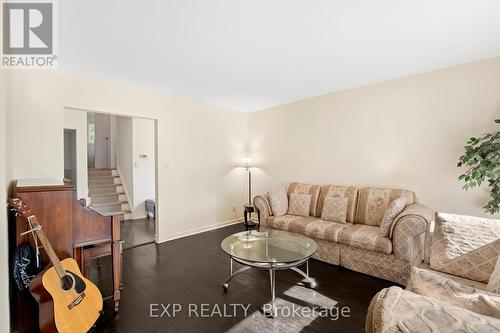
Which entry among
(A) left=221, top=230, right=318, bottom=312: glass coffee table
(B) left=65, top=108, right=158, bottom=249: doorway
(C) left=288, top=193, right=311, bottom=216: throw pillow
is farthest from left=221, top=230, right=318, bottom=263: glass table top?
(B) left=65, top=108, right=158, bottom=249: doorway

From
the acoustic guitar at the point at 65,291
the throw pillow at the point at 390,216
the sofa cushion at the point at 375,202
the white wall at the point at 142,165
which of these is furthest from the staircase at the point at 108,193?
the throw pillow at the point at 390,216

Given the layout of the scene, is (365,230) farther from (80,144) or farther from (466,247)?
(80,144)

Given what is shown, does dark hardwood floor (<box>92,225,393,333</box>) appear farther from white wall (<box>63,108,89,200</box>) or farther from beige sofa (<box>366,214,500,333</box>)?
white wall (<box>63,108,89,200</box>)

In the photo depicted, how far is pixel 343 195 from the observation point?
3389 millimetres

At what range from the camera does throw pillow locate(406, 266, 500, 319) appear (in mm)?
877

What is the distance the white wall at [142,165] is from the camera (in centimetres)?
539

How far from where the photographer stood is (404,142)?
3.08 m

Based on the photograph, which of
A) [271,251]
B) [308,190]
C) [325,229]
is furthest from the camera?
[308,190]

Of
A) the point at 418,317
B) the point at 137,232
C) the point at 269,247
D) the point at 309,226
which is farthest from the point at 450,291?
the point at 137,232

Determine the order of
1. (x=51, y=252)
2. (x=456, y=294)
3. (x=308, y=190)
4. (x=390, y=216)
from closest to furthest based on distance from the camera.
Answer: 1. (x=456, y=294)
2. (x=51, y=252)
3. (x=390, y=216)
4. (x=308, y=190)

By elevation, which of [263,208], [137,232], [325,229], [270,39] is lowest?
[137,232]

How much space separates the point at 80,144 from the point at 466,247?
235 inches

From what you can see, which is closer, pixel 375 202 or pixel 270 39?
pixel 270 39

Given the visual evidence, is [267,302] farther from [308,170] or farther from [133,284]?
[308,170]
